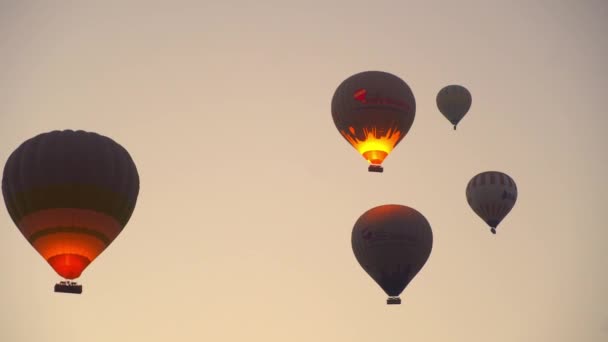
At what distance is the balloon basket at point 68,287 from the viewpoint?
3114cm

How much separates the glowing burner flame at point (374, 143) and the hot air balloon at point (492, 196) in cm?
916

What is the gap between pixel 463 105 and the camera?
5047 centimetres

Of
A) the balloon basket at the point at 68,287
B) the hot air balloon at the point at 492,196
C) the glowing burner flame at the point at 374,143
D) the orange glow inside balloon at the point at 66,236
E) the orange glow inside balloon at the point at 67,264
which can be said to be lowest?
the balloon basket at the point at 68,287

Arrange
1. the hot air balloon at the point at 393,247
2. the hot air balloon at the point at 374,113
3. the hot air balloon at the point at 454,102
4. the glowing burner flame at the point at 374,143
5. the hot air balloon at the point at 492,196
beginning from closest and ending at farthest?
the hot air balloon at the point at 393,247 → the hot air balloon at the point at 374,113 → the glowing burner flame at the point at 374,143 → the hot air balloon at the point at 492,196 → the hot air balloon at the point at 454,102

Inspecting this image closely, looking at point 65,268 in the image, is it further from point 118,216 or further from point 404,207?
point 404,207

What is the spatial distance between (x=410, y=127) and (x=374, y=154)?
192 centimetres

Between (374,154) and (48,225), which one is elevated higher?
(374,154)

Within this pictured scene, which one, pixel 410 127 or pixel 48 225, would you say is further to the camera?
pixel 410 127

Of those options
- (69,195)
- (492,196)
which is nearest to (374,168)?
(492,196)

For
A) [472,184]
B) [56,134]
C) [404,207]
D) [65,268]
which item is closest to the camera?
[65,268]

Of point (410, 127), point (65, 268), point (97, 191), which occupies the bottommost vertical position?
point (65, 268)

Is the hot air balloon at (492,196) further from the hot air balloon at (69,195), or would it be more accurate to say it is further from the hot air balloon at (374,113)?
the hot air balloon at (69,195)

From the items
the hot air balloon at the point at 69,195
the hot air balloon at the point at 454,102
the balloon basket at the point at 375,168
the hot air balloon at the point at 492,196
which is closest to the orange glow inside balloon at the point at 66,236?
the hot air balloon at the point at 69,195

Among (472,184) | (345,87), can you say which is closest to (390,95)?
(345,87)
